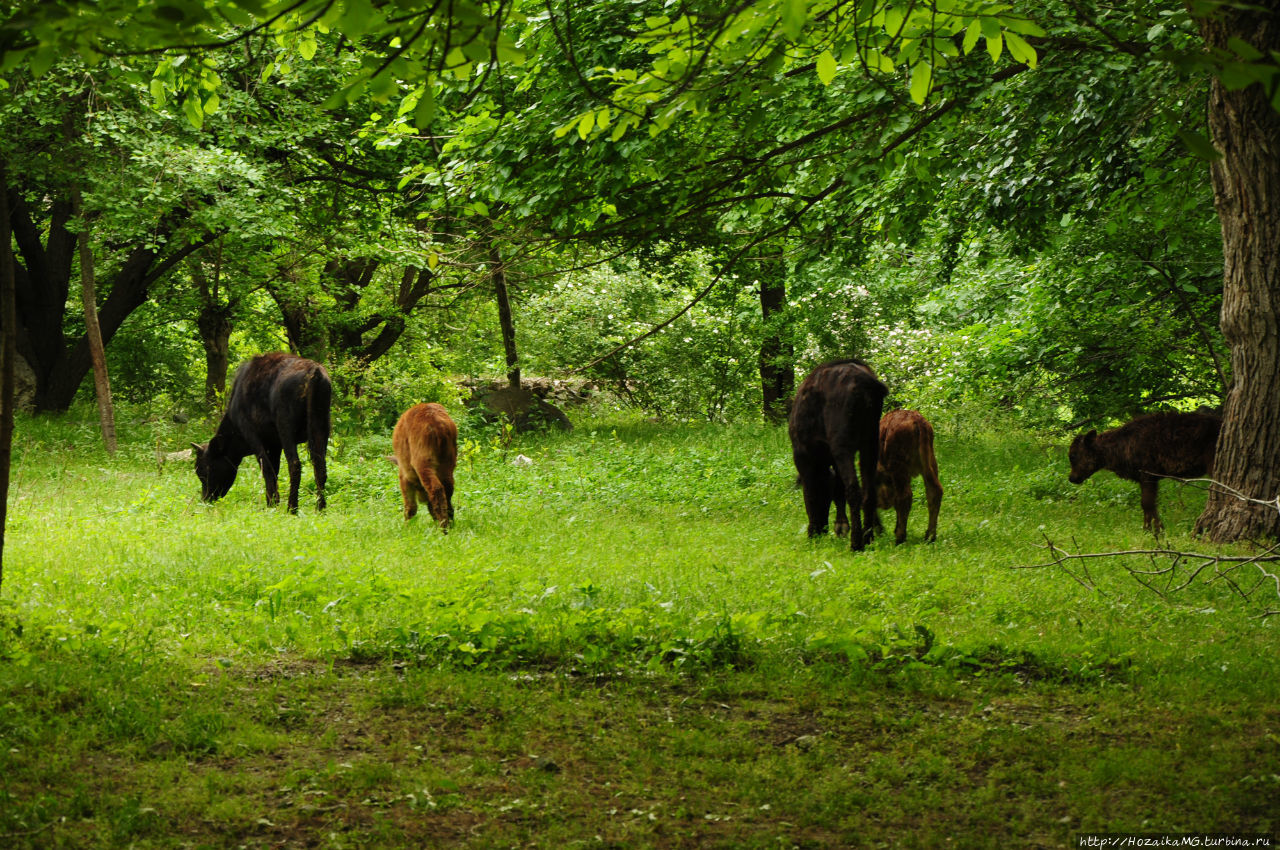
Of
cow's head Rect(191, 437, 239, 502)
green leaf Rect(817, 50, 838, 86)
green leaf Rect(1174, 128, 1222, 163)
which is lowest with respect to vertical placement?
cow's head Rect(191, 437, 239, 502)

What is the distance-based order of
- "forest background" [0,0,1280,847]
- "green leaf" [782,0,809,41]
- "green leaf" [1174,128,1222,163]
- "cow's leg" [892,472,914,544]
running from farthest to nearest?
"cow's leg" [892,472,914,544]
"forest background" [0,0,1280,847]
"green leaf" [782,0,809,41]
"green leaf" [1174,128,1222,163]

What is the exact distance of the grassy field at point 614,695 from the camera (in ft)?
13.6

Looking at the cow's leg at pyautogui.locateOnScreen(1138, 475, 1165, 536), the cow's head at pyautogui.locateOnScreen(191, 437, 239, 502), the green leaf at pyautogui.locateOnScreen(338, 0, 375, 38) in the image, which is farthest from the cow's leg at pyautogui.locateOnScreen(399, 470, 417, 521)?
the green leaf at pyautogui.locateOnScreen(338, 0, 375, 38)

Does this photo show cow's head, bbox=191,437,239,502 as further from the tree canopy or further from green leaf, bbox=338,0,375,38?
green leaf, bbox=338,0,375,38

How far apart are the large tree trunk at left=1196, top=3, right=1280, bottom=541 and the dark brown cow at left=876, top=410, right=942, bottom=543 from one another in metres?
2.59

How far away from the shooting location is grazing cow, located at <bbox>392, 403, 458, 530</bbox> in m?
11.2

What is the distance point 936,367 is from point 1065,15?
51.1ft

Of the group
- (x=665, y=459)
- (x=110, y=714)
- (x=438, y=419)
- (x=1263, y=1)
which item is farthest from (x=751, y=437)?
(x=110, y=714)

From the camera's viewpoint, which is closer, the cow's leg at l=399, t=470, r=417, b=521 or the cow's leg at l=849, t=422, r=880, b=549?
the cow's leg at l=849, t=422, r=880, b=549

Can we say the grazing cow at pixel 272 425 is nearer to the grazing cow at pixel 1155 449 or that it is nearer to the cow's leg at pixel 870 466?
the cow's leg at pixel 870 466

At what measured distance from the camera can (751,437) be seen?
67.3 feet

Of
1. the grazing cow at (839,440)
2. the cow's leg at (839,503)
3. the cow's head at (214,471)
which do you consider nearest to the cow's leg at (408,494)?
the cow's head at (214,471)

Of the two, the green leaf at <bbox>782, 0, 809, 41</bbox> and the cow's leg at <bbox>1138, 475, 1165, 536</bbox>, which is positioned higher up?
the green leaf at <bbox>782, 0, 809, 41</bbox>

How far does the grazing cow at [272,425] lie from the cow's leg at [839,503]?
6.32 meters
